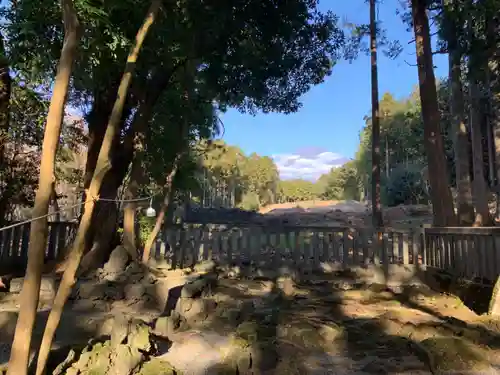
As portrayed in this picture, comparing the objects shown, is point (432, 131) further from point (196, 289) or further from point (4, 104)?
point (4, 104)

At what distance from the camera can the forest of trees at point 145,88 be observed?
2.92 metres

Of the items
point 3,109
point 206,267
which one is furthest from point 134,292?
point 3,109

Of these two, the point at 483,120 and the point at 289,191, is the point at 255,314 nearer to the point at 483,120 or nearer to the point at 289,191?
the point at 483,120

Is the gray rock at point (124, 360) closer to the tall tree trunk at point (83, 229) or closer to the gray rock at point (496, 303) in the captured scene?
the tall tree trunk at point (83, 229)

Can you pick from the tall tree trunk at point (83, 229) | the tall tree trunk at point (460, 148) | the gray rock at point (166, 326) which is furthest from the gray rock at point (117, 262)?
the tall tree trunk at point (460, 148)

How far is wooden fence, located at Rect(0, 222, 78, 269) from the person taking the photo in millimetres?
7141

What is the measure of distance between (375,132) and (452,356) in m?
9.30

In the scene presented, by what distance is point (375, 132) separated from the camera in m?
12.0

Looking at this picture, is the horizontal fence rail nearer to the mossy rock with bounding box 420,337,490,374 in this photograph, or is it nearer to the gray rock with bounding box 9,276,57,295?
the gray rock with bounding box 9,276,57,295

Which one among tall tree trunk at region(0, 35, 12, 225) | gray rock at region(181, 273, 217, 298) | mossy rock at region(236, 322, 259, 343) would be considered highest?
tall tree trunk at region(0, 35, 12, 225)

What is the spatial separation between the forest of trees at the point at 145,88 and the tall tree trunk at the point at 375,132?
0.05 meters

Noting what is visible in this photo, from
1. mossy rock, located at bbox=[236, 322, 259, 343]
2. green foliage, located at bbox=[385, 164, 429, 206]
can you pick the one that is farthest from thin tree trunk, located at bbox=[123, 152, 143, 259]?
green foliage, located at bbox=[385, 164, 429, 206]

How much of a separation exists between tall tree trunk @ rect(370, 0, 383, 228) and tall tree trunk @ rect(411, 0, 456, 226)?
9.12 feet

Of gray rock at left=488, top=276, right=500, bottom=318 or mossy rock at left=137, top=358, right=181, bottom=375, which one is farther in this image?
gray rock at left=488, top=276, right=500, bottom=318
